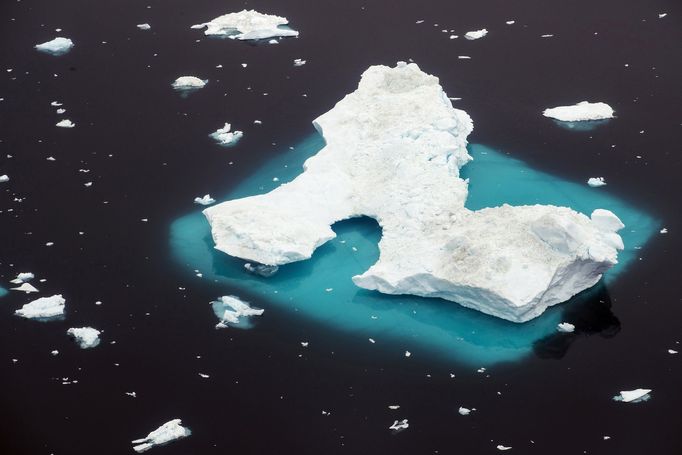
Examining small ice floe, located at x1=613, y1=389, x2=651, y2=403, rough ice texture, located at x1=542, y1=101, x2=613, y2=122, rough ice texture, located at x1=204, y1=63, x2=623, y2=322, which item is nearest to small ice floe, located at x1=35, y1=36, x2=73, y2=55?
rough ice texture, located at x1=204, y1=63, x2=623, y2=322

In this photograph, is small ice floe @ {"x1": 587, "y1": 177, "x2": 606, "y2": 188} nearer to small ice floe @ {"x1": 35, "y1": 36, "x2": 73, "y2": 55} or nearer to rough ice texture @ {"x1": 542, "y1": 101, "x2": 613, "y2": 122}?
rough ice texture @ {"x1": 542, "y1": 101, "x2": 613, "y2": 122}

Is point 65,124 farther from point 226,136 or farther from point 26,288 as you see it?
point 26,288

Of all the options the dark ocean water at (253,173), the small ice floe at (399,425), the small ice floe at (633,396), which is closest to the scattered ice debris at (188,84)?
the dark ocean water at (253,173)

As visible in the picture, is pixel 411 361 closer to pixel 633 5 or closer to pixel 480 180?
pixel 480 180

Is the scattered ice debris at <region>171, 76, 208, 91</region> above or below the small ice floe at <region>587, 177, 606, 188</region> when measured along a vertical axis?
below

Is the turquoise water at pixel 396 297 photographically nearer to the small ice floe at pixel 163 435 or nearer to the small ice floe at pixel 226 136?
the small ice floe at pixel 226 136

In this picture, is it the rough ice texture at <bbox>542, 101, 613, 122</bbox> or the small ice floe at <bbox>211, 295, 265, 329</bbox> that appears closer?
the small ice floe at <bbox>211, 295, 265, 329</bbox>

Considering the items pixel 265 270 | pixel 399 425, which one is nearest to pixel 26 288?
pixel 265 270
